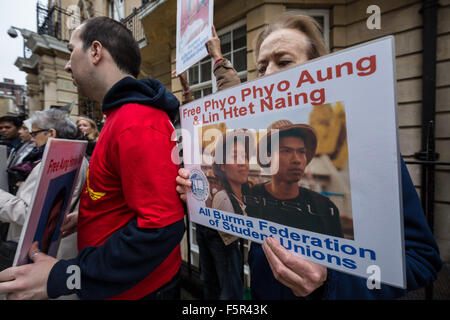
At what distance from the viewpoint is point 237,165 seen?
2.33ft

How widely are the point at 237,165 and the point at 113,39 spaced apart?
1035 mm

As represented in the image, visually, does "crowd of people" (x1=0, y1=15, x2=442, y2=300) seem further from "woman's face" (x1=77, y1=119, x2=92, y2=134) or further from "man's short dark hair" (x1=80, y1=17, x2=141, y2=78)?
"woman's face" (x1=77, y1=119, x2=92, y2=134)

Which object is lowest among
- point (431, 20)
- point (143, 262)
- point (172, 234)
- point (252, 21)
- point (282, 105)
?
point (143, 262)

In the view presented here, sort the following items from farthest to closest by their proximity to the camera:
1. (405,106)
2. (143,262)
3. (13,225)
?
(405,106) < (13,225) < (143,262)

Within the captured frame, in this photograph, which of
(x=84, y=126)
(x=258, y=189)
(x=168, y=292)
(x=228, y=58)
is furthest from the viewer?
(x=84, y=126)

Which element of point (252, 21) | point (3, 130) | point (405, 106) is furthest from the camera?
point (3, 130)

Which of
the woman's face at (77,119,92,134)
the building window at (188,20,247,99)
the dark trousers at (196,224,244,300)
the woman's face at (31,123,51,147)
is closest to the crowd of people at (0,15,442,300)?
the dark trousers at (196,224,244,300)

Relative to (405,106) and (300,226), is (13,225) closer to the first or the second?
(300,226)

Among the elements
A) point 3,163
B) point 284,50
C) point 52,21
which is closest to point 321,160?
point 284,50

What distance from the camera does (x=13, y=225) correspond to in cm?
164

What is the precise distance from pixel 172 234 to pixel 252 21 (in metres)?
3.62

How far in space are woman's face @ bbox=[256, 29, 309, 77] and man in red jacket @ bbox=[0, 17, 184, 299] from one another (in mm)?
511

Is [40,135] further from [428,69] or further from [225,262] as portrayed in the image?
[428,69]
